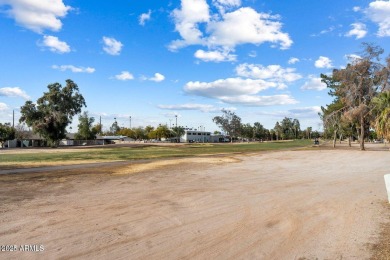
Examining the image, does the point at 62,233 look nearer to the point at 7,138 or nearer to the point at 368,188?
the point at 368,188

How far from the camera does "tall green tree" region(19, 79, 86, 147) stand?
237ft

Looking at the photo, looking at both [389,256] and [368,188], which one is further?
[368,188]

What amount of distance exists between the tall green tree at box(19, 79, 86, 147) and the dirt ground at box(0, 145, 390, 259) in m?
59.5

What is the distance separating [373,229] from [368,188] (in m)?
7.98

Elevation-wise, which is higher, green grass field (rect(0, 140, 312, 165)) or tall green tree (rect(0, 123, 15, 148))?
tall green tree (rect(0, 123, 15, 148))

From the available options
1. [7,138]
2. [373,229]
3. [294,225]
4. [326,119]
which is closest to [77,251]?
[294,225]

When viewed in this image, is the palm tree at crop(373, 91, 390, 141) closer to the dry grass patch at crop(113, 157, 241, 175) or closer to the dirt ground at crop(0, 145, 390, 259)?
the dirt ground at crop(0, 145, 390, 259)

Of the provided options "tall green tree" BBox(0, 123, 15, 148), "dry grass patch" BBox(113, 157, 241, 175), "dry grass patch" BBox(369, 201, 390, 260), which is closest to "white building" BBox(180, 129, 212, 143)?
"tall green tree" BBox(0, 123, 15, 148)

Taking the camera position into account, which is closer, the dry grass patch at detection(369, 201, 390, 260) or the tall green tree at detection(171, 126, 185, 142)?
the dry grass patch at detection(369, 201, 390, 260)

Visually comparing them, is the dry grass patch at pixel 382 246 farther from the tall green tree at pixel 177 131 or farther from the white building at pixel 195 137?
the tall green tree at pixel 177 131

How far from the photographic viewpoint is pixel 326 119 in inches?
2066

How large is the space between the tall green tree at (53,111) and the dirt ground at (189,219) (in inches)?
2342

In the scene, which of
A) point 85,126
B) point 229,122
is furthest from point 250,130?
point 85,126

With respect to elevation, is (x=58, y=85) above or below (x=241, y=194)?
above
